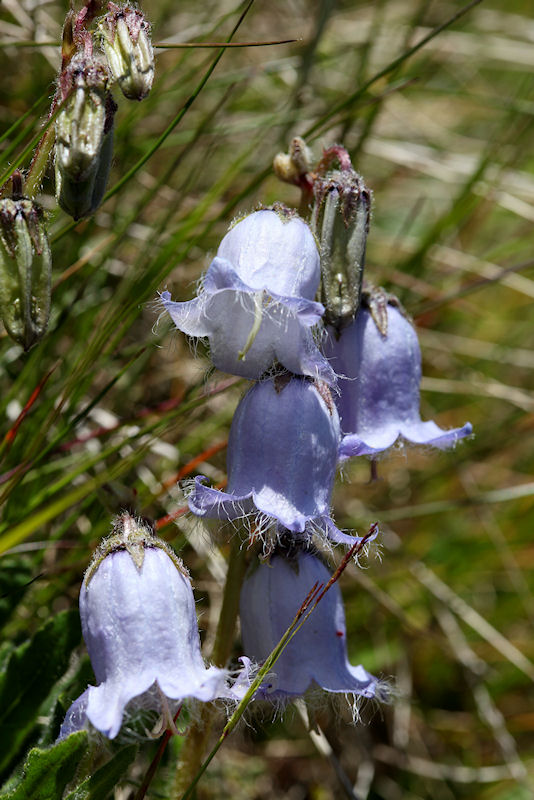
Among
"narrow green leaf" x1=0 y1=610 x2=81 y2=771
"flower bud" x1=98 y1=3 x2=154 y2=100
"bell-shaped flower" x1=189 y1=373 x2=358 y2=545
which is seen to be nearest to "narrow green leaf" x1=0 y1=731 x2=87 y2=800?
"narrow green leaf" x1=0 y1=610 x2=81 y2=771

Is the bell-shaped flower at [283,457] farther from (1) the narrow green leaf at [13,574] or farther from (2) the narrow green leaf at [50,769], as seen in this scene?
(1) the narrow green leaf at [13,574]

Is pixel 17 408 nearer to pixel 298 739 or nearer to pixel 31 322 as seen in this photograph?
pixel 31 322

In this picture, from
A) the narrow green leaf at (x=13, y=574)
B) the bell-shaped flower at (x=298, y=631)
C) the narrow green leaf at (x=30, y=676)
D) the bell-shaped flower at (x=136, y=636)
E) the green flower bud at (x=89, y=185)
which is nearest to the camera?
the bell-shaped flower at (x=136, y=636)

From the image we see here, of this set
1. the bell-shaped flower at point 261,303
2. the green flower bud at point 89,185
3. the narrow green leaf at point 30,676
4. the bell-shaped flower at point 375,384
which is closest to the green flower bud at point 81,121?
the green flower bud at point 89,185

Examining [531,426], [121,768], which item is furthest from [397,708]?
[121,768]

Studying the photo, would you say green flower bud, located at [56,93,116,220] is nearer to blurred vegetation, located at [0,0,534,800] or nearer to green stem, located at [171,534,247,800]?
blurred vegetation, located at [0,0,534,800]

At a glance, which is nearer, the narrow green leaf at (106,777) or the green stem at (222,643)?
the narrow green leaf at (106,777)

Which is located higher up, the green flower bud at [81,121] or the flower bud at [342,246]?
the green flower bud at [81,121]

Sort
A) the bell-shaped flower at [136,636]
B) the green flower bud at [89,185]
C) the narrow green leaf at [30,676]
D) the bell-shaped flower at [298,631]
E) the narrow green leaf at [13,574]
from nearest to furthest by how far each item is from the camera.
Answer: the bell-shaped flower at [136,636]
the green flower bud at [89,185]
the bell-shaped flower at [298,631]
the narrow green leaf at [30,676]
the narrow green leaf at [13,574]
